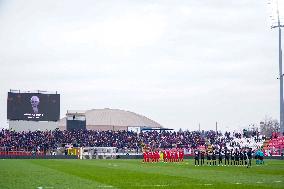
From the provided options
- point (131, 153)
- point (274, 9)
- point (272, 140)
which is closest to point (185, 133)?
point (131, 153)

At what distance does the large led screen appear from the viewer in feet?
253

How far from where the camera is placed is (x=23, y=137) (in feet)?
243

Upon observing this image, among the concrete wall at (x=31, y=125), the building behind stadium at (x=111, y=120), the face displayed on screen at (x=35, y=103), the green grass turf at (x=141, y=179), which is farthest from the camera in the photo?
the building behind stadium at (x=111, y=120)

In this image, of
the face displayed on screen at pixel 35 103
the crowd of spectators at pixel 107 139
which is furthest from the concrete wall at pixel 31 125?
the face displayed on screen at pixel 35 103

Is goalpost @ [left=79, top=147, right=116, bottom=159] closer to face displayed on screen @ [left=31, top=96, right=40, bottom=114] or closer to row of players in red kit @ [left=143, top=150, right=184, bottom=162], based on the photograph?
face displayed on screen @ [left=31, top=96, right=40, bottom=114]

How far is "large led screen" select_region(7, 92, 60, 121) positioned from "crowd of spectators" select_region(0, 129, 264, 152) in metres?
2.53

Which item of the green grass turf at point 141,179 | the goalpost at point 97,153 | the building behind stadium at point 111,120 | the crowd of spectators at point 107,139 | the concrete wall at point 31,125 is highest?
the building behind stadium at point 111,120

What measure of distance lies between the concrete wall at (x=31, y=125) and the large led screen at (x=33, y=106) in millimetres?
1618

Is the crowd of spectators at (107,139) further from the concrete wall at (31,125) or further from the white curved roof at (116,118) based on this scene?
the white curved roof at (116,118)

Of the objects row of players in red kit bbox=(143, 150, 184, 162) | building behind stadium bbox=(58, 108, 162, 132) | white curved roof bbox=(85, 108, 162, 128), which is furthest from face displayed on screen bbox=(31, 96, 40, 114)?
white curved roof bbox=(85, 108, 162, 128)

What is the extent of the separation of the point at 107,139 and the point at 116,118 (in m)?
68.2

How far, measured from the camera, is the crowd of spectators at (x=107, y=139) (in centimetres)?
7188

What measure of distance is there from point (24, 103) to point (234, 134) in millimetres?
31812

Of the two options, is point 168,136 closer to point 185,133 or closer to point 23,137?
point 185,133
